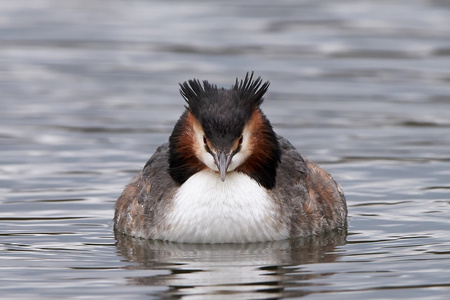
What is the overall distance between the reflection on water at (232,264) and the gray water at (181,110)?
0.10 ft

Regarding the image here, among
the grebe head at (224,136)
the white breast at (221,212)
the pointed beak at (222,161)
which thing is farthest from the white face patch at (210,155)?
the white breast at (221,212)

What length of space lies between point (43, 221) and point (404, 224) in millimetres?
4139

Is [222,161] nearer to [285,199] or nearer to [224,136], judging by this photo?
[224,136]

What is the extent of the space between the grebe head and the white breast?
0.17 meters

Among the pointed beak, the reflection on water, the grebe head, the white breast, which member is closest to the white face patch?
the grebe head

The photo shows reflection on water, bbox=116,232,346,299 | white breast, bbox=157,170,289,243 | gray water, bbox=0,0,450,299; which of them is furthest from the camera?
white breast, bbox=157,170,289,243

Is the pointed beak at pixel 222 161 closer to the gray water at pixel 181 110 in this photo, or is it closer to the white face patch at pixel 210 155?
the white face patch at pixel 210 155

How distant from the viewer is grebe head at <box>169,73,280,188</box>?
541 inches

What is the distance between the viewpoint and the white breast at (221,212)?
1420 centimetres

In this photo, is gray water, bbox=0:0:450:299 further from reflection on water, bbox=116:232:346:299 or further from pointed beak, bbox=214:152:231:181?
pointed beak, bbox=214:152:231:181

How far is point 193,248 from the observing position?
14.2 meters

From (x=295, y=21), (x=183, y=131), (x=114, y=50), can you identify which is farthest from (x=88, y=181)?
(x=295, y=21)

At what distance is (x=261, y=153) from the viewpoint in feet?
47.1

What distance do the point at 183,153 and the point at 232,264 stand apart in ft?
4.86
